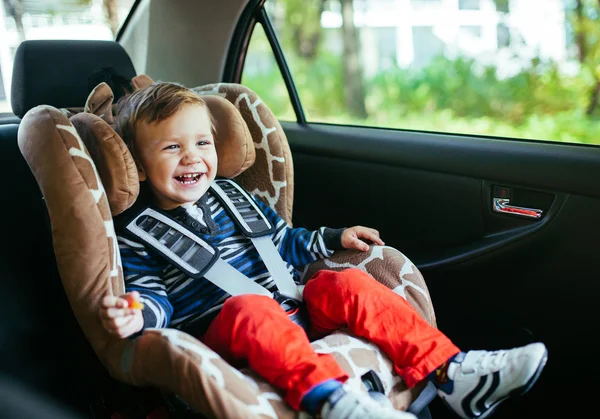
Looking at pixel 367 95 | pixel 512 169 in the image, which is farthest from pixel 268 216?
pixel 367 95

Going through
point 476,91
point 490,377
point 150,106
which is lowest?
point 490,377

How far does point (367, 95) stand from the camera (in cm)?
399

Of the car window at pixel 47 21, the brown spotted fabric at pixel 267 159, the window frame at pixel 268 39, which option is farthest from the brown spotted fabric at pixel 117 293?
the window frame at pixel 268 39

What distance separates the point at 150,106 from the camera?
1.68 m

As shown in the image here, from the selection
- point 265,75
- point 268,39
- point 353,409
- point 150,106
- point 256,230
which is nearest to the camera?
point 353,409

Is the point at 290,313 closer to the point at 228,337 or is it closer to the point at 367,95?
the point at 228,337

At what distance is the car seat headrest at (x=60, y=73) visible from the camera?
75.4 inches

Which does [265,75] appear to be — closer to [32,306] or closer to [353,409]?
[32,306]

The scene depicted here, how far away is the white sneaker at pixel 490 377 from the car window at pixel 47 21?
1613mm

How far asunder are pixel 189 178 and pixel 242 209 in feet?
0.72

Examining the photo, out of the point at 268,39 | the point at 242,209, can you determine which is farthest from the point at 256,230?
the point at 268,39

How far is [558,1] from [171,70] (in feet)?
5.34

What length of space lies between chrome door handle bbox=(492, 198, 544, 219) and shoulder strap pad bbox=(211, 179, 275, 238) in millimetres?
669

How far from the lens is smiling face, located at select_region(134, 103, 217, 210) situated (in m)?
1.67
